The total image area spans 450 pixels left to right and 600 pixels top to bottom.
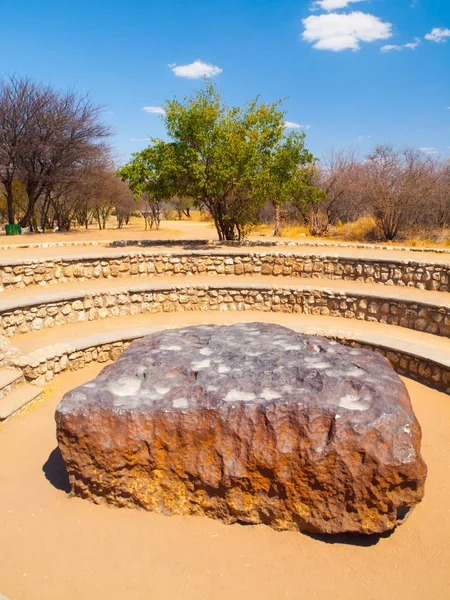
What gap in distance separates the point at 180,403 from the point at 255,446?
730mm

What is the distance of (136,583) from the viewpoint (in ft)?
10.3

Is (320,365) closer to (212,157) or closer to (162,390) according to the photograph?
(162,390)

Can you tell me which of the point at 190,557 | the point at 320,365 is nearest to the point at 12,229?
the point at 320,365

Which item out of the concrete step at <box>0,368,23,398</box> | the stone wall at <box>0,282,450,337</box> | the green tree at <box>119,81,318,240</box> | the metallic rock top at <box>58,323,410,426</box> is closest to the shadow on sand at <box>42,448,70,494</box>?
the metallic rock top at <box>58,323,410,426</box>

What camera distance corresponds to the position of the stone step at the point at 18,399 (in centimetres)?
550

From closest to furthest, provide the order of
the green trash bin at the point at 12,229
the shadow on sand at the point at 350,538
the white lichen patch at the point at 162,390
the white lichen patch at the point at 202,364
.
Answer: the shadow on sand at the point at 350,538 → the white lichen patch at the point at 162,390 → the white lichen patch at the point at 202,364 → the green trash bin at the point at 12,229

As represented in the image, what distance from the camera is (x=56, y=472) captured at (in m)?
4.45

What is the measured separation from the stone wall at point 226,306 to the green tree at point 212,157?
5090 millimetres

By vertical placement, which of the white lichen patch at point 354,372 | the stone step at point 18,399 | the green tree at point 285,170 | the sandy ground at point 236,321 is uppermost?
the green tree at point 285,170

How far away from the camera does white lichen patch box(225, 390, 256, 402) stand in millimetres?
3804

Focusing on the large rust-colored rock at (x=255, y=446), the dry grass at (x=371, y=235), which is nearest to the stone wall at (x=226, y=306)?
the large rust-colored rock at (x=255, y=446)

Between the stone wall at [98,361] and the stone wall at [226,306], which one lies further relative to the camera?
the stone wall at [226,306]

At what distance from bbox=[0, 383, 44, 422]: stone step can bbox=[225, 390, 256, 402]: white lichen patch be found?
3.17 metres

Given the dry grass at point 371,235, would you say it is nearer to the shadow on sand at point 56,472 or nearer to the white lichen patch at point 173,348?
the white lichen patch at point 173,348
